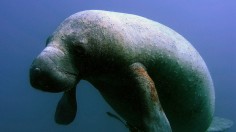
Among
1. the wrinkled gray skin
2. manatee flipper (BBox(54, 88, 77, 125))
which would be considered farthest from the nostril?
manatee flipper (BBox(54, 88, 77, 125))

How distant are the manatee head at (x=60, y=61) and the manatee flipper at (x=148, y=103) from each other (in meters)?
0.81

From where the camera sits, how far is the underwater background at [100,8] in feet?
142

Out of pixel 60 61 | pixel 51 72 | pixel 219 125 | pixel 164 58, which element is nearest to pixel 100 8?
pixel 219 125

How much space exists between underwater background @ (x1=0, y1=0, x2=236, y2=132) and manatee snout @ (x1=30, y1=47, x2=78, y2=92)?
107 ft

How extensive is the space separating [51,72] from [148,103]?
1374mm

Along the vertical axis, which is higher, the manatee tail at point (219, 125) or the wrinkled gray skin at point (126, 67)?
the manatee tail at point (219, 125)

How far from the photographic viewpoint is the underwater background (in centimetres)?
4316

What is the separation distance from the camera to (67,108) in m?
5.61

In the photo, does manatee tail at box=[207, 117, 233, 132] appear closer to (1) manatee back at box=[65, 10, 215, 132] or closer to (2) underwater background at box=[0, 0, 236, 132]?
(1) manatee back at box=[65, 10, 215, 132]

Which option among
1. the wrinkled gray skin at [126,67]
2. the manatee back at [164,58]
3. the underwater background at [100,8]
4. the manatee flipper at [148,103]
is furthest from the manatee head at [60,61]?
the underwater background at [100,8]

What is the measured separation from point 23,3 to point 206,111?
57908mm

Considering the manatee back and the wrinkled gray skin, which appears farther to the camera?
the manatee back

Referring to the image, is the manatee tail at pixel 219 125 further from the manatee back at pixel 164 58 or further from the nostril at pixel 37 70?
the nostril at pixel 37 70

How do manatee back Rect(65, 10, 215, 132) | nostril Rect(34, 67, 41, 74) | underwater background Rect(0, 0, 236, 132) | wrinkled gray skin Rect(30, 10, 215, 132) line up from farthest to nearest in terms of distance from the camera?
underwater background Rect(0, 0, 236, 132)
manatee back Rect(65, 10, 215, 132)
wrinkled gray skin Rect(30, 10, 215, 132)
nostril Rect(34, 67, 41, 74)
